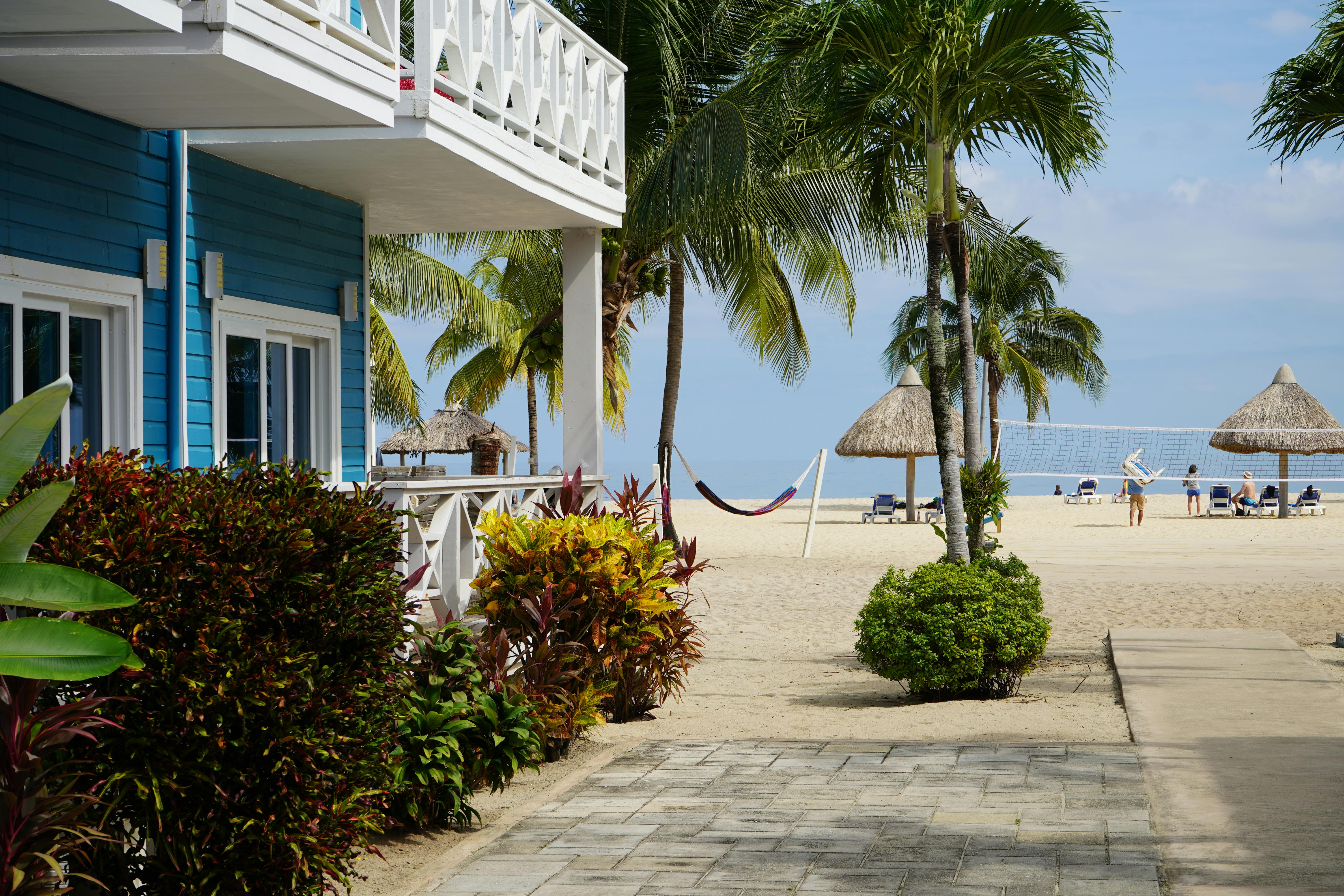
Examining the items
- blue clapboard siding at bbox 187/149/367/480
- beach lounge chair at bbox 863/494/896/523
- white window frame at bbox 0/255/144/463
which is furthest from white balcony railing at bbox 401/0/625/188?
beach lounge chair at bbox 863/494/896/523

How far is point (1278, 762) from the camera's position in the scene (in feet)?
17.9

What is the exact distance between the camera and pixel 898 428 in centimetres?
3225

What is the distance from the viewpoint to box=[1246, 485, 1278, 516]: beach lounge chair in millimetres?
31906

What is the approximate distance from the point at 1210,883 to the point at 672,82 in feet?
38.7

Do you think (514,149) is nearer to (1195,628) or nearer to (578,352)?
(578,352)

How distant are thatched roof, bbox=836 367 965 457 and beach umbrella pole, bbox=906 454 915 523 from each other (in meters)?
0.36

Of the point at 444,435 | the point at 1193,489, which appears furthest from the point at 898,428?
the point at 444,435

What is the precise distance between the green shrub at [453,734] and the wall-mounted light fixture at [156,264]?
9.25 ft

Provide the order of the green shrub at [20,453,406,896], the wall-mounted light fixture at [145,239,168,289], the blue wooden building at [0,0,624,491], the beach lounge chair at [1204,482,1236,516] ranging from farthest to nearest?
1. the beach lounge chair at [1204,482,1236,516]
2. the wall-mounted light fixture at [145,239,168,289]
3. the blue wooden building at [0,0,624,491]
4. the green shrub at [20,453,406,896]

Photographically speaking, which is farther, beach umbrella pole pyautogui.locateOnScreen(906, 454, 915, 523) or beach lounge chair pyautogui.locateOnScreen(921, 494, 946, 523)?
beach umbrella pole pyautogui.locateOnScreen(906, 454, 915, 523)

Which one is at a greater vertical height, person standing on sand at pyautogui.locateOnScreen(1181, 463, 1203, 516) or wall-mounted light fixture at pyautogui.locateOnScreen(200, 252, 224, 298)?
wall-mounted light fixture at pyautogui.locateOnScreen(200, 252, 224, 298)

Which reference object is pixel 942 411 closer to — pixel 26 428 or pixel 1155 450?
pixel 26 428

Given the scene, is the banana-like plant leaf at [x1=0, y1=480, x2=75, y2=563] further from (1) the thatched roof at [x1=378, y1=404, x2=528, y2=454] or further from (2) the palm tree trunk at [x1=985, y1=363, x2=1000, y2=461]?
(2) the palm tree trunk at [x1=985, y1=363, x2=1000, y2=461]

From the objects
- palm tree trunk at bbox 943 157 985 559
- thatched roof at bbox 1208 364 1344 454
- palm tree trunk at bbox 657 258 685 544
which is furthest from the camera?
thatched roof at bbox 1208 364 1344 454
